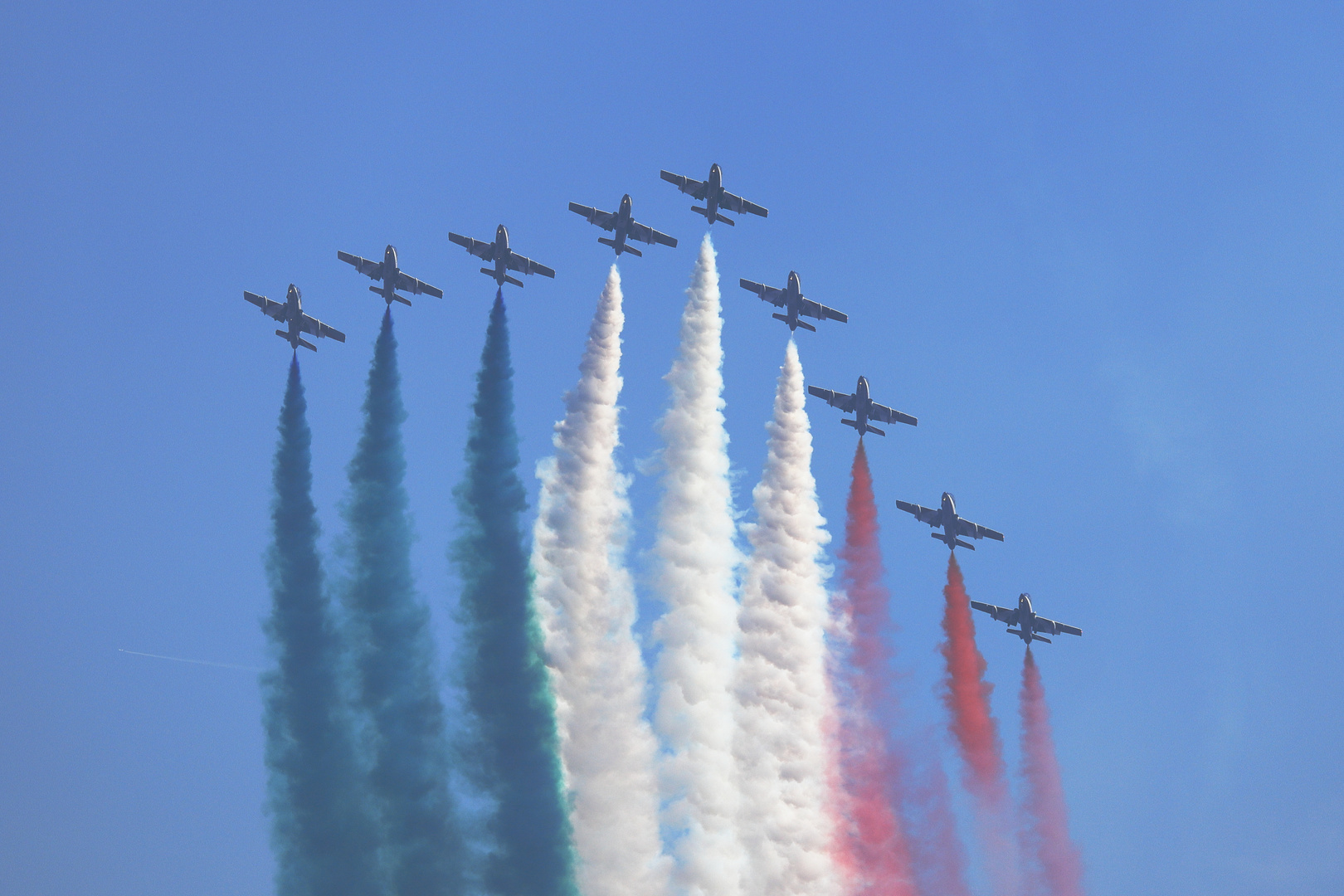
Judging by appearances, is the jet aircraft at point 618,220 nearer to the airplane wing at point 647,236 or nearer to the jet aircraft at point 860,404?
the airplane wing at point 647,236

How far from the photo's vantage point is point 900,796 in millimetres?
75688

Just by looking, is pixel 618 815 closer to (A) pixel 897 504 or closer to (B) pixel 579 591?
(B) pixel 579 591

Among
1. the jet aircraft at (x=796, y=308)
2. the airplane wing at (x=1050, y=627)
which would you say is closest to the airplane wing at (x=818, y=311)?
the jet aircraft at (x=796, y=308)

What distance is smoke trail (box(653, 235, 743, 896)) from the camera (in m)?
74.6

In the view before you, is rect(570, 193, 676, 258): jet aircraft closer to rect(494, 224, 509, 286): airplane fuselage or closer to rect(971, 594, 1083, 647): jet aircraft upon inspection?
rect(494, 224, 509, 286): airplane fuselage

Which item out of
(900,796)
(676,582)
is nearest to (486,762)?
(676,582)

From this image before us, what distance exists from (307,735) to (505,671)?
8847mm

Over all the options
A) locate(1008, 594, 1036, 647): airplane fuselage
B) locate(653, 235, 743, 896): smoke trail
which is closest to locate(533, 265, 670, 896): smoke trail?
locate(653, 235, 743, 896): smoke trail

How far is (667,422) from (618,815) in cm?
1872

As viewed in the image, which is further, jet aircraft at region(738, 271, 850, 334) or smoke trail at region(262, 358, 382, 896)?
jet aircraft at region(738, 271, 850, 334)

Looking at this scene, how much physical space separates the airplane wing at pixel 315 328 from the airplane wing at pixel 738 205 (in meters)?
18.4

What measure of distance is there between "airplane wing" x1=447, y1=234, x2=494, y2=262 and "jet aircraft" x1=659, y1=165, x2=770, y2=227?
8849 mm

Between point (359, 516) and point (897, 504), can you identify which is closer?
point (359, 516)

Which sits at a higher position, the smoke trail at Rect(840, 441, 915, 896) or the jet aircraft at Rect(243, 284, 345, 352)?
the jet aircraft at Rect(243, 284, 345, 352)
